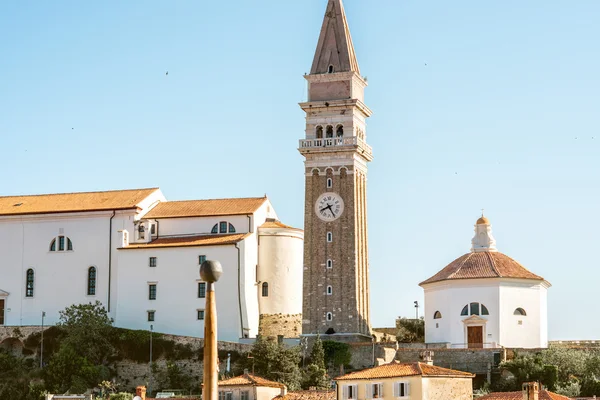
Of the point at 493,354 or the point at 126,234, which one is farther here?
the point at 126,234

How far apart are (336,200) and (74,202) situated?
18675 millimetres

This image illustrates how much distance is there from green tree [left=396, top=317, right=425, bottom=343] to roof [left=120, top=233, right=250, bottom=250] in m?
12.3

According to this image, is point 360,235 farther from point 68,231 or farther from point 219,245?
point 68,231

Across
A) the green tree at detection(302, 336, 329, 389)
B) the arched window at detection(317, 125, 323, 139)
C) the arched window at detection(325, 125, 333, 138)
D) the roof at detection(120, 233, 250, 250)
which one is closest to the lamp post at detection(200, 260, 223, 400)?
the green tree at detection(302, 336, 329, 389)

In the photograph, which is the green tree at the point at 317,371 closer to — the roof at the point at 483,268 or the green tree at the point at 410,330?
the roof at the point at 483,268

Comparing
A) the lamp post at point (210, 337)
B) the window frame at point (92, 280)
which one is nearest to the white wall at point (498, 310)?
the window frame at point (92, 280)

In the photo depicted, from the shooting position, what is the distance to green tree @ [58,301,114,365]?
69875 millimetres

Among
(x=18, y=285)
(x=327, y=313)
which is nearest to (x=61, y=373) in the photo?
(x=18, y=285)

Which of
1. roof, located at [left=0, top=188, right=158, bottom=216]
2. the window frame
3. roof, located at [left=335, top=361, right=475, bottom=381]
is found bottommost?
roof, located at [left=335, top=361, right=475, bottom=381]

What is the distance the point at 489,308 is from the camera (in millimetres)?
67812

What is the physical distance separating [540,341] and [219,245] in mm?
20098

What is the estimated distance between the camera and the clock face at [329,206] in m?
71.1

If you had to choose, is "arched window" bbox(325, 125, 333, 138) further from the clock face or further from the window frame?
the window frame

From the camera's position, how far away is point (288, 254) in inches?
2923
